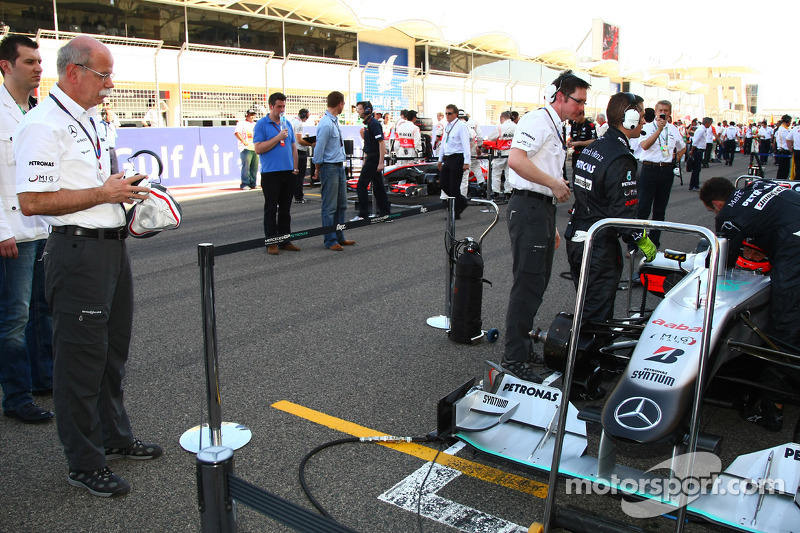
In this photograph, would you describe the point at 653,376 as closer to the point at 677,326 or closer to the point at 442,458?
the point at 677,326

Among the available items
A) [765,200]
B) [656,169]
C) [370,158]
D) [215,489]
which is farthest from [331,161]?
[215,489]

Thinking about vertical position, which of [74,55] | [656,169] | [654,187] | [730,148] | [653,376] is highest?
[74,55]

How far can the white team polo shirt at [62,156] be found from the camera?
2.75 m

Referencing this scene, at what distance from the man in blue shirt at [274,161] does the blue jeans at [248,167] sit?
25.3ft

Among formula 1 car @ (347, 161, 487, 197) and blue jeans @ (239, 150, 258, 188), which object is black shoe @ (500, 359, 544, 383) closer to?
formula 1 car @ (347, 161, 487, 197)

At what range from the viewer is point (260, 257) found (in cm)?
824

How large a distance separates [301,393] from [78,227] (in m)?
1.79

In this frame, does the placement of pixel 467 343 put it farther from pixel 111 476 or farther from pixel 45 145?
pixel 45 145

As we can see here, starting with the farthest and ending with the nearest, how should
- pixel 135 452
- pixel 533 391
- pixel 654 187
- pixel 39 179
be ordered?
pixel 654 187
pixel 533 391
pixel 135 452
pixel 39 179

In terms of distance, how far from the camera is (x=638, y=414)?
2775 mm

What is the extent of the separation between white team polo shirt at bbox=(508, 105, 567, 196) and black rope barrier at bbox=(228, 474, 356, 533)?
2670 mm

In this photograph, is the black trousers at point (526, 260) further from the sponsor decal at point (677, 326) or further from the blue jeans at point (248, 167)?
the blue jeans at point (248, 167)

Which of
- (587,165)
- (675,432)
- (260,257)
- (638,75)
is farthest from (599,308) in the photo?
(638,75)

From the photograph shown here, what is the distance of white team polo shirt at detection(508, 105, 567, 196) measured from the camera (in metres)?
4.04
